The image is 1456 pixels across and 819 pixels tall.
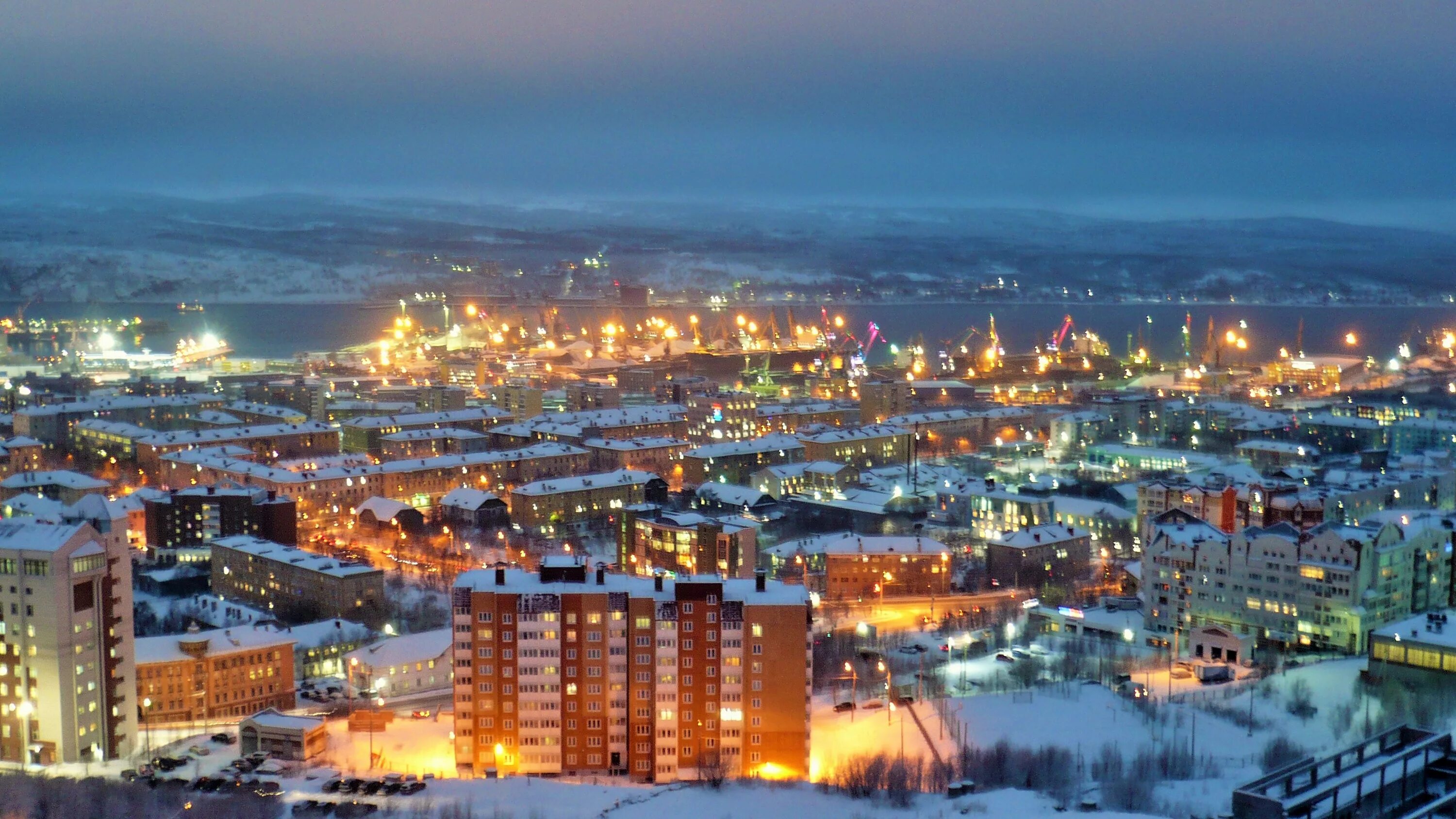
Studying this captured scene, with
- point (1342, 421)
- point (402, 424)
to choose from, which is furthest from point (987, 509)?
point (402, 424)

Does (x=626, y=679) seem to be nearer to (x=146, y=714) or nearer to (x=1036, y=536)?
(x=146, y=714)

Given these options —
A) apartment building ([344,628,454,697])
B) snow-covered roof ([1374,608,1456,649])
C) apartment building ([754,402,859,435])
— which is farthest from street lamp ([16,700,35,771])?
apartment building ([754,402,859,435])

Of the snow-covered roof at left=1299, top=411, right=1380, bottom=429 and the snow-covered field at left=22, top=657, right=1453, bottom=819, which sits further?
the snow-covered roof at left=1299, top=411, right=1380, bottom=429

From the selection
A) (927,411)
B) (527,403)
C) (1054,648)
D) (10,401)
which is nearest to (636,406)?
(527,403)

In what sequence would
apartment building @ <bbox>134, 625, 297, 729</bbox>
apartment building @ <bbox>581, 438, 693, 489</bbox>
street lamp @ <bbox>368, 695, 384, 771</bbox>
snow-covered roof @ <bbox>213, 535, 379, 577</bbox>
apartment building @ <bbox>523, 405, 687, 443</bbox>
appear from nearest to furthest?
1. street lamp @ <bbox>368, 695, 384, 771</bbox>
2. apartment building @ <bbox>134, 625, 297, 729</bbox>
3. snow-covered roof @ <bbox>213, 535, 379, 577</bbox>
4. apartment building @ <bbox>581, 438, 693, 489</bbox>
5. apartment building @ <bbox>523, 405, 687, 443</bbox>

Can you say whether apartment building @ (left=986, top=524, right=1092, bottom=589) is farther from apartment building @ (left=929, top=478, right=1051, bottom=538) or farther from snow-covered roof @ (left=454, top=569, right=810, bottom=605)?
snow-covered roof @ (left=454, top=569, right=810, bottom=605)
